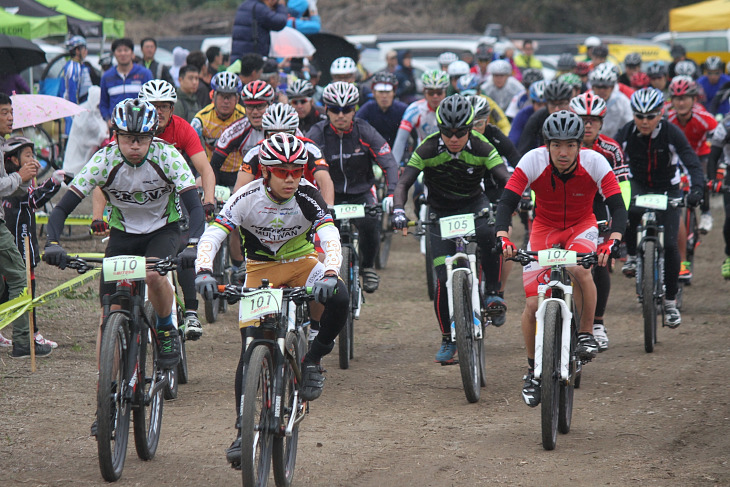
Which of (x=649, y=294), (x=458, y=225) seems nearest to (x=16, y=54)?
(x=458, y=225)

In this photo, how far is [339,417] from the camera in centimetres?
732

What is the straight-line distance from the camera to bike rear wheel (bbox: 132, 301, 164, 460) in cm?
603

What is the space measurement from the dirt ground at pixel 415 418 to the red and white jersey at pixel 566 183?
4.80 feet

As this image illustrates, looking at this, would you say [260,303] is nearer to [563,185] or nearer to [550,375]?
[550,375]

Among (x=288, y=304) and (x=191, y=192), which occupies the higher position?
(x=191, y=192)

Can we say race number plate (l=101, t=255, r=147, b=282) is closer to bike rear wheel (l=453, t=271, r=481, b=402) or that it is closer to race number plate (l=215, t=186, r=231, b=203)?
bike rear wheel (l=453, t=271, r=481, b=402)

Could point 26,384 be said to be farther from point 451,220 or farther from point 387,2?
point 387,2

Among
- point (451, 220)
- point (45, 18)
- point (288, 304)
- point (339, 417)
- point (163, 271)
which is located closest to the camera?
point (288, 304)

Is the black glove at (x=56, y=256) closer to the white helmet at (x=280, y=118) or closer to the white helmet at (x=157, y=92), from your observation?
the white helmet at (x=157, y=92)

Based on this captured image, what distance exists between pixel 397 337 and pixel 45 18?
1012 centimetres

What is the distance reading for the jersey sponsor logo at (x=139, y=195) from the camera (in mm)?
6832

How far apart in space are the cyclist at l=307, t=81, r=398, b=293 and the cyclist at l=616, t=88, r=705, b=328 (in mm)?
2482

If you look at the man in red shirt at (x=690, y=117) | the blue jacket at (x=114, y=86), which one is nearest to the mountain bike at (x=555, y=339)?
the man in red shirt at (x=690, y=117)

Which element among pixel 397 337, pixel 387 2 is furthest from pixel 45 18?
pixel 387 2
